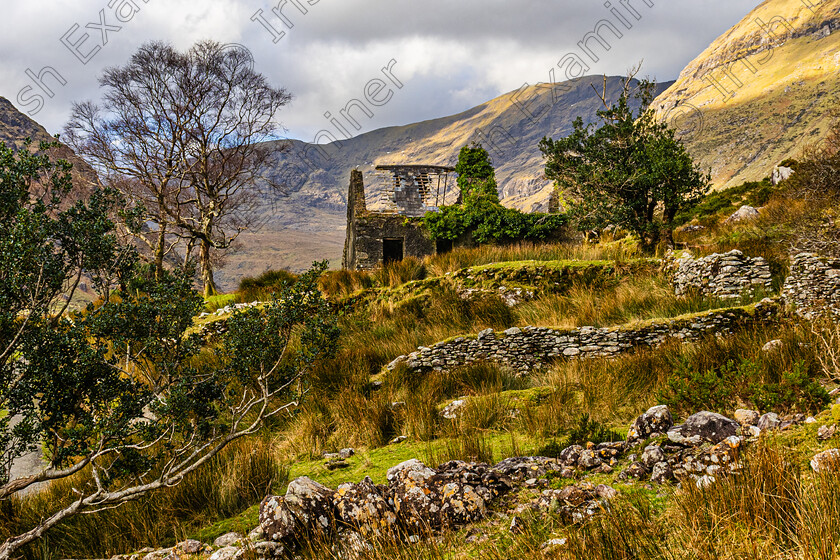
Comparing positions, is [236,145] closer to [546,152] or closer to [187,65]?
[187,65]

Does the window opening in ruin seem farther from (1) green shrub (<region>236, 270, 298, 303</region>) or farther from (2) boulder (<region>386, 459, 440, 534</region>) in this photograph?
(2) boulder (<region>386, 459, 440, 534</region>)

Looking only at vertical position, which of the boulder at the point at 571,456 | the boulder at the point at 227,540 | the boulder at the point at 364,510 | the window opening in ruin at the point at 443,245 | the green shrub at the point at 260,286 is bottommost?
the boulder at the point at 571,456

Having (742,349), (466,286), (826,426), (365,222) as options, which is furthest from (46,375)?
(365,222)

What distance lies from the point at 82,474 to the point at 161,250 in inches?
642

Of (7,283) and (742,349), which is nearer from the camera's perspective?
(7,283)

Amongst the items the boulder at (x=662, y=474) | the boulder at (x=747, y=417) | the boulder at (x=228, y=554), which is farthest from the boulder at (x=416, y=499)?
the boulder at (x=747, y=417)

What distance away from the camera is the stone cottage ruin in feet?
66.7

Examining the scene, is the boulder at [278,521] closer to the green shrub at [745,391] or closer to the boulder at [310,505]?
the boulder at [310,505]

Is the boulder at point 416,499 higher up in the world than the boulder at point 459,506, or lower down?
higher up

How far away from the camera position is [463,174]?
22125 mm

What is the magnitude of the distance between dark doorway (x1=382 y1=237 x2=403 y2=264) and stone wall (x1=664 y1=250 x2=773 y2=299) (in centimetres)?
1344

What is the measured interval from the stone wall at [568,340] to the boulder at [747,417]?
4.32 metres

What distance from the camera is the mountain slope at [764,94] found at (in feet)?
350

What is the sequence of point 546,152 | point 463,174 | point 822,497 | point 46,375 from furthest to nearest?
1. point 463,174
2. point 546,152
3. point 46,375
4. point 822,497
